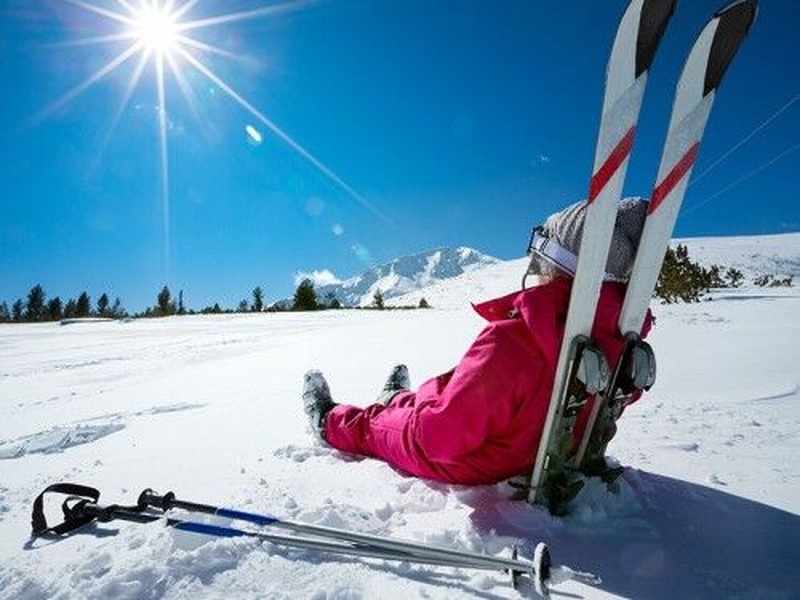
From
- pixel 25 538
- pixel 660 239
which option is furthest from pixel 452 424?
pixel 25 538

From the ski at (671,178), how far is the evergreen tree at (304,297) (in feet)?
128

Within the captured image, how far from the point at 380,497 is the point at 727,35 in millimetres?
2456

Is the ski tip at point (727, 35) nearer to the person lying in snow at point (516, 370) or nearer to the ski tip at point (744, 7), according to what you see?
the ski tip at point (744, 7)

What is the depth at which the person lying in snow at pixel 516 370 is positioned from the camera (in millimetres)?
2074

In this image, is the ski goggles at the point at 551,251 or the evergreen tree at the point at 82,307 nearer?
the ski goggles at the point at 551,251

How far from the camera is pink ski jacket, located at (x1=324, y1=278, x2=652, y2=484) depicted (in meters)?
2.07

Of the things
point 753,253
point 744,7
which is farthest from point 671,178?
point 753,253

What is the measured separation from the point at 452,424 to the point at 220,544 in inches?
38.3

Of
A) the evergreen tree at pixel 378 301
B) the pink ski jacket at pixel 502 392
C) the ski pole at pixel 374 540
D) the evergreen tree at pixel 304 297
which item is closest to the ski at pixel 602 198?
the pink ski jacket at pixel 502 392

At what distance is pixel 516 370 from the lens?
6.81 feet

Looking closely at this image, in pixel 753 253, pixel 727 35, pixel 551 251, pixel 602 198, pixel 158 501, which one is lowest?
pixel 158 501

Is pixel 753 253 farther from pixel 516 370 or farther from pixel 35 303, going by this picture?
pixel 35 303

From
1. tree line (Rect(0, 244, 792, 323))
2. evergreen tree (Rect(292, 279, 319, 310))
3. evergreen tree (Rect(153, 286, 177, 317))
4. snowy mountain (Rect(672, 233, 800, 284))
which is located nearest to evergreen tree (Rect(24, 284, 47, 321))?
tree line (Rect(0, 244, 792, 323))

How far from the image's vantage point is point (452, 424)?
2.19 meters
